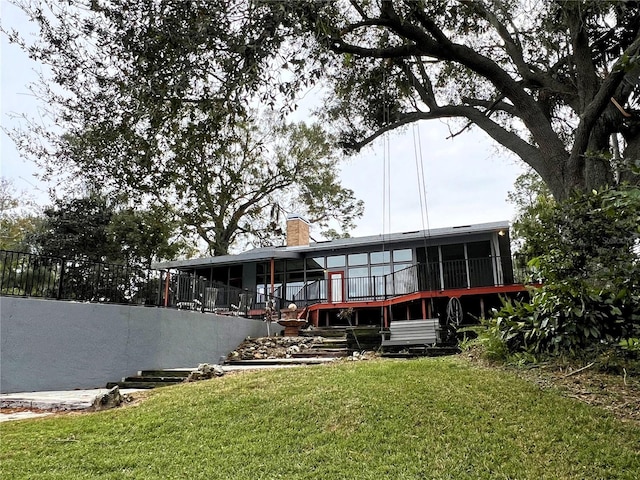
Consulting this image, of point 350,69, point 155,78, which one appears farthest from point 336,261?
point 155,78

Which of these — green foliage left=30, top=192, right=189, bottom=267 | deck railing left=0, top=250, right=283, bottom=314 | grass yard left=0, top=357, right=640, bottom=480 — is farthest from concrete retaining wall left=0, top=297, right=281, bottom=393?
green foliage left=30, top=192, right=189, bottom=267

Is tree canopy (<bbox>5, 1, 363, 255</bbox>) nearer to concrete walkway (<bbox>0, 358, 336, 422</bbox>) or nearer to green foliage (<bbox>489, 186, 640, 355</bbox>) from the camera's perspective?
concrete walkway (<bbox>0, 358, 336, 422</bbox>)

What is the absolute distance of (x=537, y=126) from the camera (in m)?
8.17

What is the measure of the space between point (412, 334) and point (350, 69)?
6943 mm

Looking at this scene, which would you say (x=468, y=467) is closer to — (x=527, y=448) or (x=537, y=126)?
(x=527, y=448)

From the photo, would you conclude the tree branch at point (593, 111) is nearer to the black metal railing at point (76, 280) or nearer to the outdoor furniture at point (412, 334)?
the outdoor furniture at point (412, 334)

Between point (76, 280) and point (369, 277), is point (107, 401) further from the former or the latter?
point (369, 277)

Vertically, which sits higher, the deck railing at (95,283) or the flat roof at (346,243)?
the flat roof at (346,243)

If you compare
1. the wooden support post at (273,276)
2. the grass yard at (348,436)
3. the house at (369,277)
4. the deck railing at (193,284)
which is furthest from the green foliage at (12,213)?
the grass yard at (348,436)

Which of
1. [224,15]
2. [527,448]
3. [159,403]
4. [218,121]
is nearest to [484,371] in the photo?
[527,448]

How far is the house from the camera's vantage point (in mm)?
13922

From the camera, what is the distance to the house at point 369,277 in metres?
13.9

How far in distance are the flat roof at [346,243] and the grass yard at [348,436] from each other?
10552mm

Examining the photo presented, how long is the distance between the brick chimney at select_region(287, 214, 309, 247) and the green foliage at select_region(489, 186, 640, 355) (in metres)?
13.7
